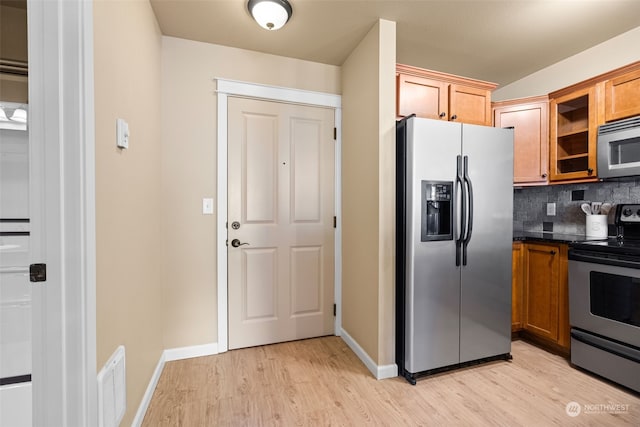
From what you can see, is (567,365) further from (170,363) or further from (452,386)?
(170,363)

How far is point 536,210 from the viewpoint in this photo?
10.2ft

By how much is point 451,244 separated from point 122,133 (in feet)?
6.96

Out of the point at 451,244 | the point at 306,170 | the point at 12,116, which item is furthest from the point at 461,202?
the point at 12,116

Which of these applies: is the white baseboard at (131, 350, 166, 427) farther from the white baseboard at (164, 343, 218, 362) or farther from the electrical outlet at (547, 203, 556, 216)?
the electrical outlet at (547, 203, 556, 216)

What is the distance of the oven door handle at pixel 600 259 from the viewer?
1912 mm

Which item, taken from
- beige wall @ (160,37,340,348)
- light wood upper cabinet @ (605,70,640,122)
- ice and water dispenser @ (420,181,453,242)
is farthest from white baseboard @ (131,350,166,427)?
light wood upper cabinet @ (605,70,640,122)

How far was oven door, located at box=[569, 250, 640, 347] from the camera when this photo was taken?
191 cm

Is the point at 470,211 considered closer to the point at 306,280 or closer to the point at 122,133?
the point at 306,280

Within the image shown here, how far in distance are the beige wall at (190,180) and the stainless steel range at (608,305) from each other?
2.80m

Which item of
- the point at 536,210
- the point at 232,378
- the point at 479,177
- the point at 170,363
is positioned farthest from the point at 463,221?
the point at 170,363

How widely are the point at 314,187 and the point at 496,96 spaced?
2.46 metres

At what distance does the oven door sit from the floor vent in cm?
294

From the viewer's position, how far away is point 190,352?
7.95ft

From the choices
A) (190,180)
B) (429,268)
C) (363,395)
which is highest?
(190,180)
